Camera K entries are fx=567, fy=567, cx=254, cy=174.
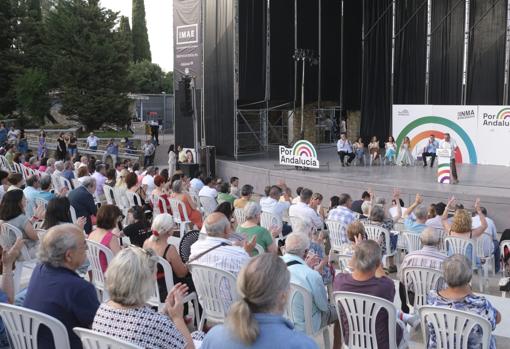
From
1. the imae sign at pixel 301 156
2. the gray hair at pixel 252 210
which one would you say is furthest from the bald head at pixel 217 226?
the imae sign at pixel 301 156

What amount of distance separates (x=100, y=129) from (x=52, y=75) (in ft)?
11.2

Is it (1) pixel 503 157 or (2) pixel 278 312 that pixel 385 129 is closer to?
(1) pixel 503 157

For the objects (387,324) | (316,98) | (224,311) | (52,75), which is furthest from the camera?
(52,75)

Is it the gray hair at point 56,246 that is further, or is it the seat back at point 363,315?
the seat back at point 363,315

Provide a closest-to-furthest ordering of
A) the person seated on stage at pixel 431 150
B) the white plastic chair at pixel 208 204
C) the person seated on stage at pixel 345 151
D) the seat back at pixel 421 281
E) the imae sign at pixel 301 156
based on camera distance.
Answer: the seat back at pixel 421 281 < the white plastic chair at pixel 208 204 < the imae sign at pixel 301 156 < the person seated on stage at pixel 431 150 < the person seated on stage at pixel 345 151

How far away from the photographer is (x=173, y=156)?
53.1ft

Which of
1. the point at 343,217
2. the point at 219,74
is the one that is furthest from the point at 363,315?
the point at 219,74

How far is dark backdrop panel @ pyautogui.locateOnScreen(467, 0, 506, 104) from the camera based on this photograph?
17047 mm

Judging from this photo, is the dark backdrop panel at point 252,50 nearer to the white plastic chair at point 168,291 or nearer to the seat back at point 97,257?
the seat back at point 97,257

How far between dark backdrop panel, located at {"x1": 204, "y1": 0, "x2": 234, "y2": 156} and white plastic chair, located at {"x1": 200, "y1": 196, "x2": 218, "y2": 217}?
7.67m

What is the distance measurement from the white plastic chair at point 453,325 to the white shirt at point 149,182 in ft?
22.0

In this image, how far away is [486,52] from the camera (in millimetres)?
17438

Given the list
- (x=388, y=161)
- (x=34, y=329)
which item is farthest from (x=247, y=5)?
(x=34, y=329)

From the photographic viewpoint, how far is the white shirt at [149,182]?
9.37 m
